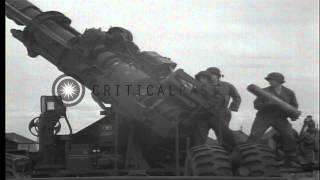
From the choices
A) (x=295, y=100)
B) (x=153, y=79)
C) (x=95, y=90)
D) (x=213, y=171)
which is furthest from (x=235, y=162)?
(x=95, y=90)

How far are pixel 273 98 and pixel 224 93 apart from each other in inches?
48.3

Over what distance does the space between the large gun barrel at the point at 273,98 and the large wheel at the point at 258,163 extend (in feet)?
2.67

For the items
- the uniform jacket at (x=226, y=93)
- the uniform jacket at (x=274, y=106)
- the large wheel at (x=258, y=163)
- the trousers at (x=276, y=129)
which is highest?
the uniform jacket at (x=226, y=93)

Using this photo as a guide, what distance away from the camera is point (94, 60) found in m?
15.6

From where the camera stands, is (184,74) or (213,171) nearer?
(213,171)

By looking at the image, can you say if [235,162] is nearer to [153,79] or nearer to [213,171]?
[213,171]

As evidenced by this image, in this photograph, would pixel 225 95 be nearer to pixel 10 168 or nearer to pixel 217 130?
pixel 217 130

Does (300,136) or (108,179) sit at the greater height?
(300,136)

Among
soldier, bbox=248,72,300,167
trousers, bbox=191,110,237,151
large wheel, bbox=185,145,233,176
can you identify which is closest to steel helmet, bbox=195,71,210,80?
trousers, bbox=191,110,237,151

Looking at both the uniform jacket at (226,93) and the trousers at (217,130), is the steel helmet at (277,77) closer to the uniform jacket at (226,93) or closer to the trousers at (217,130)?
the uniform jacket at (226,93)

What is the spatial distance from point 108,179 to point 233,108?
2.91 meters

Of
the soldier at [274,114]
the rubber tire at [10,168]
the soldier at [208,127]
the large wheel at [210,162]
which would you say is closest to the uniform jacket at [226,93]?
the soldier at [208,127]

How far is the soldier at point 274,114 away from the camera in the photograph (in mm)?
12445

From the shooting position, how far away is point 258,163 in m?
11.7
